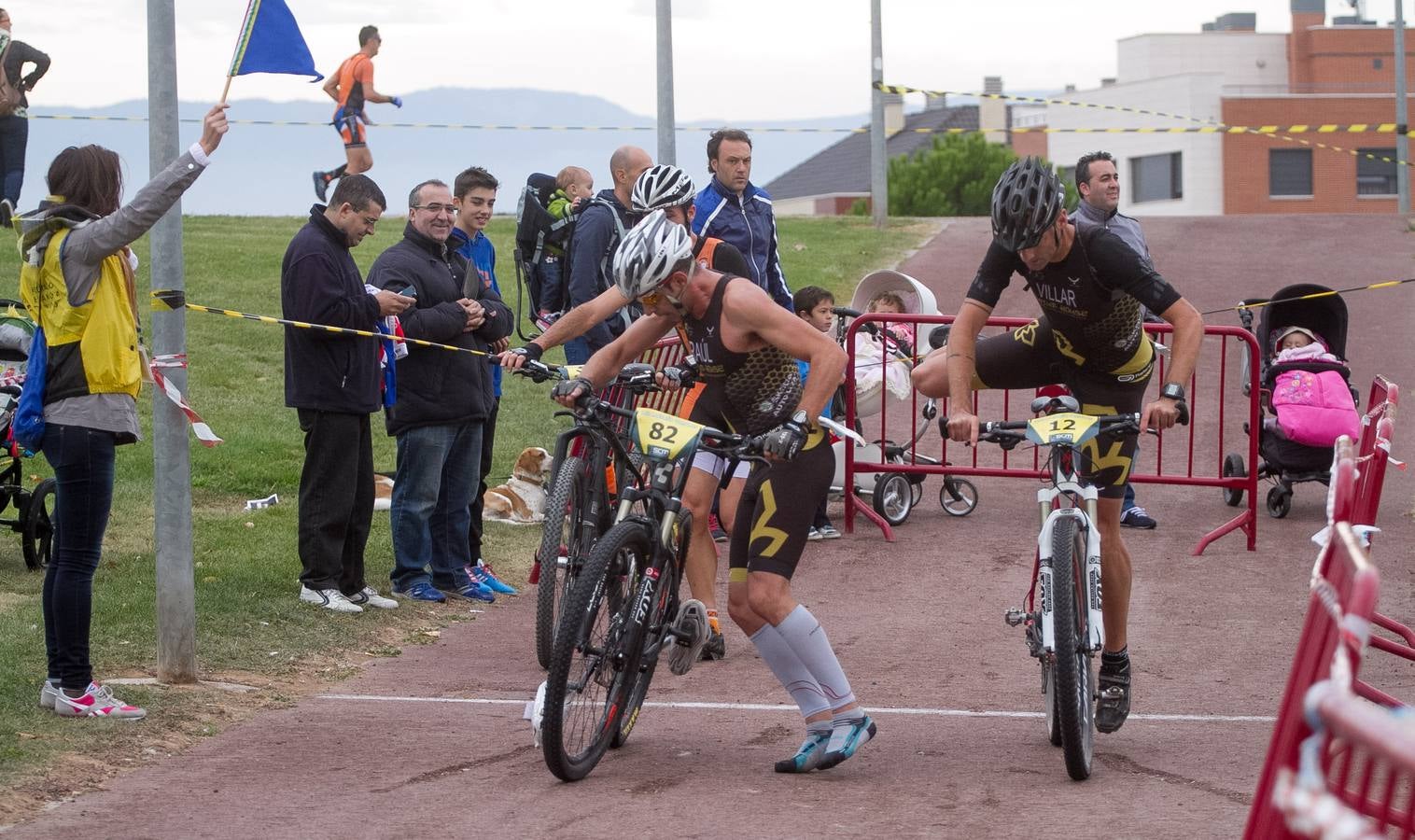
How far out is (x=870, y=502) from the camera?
12.5 metres

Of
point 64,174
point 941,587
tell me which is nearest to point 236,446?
point 941,587

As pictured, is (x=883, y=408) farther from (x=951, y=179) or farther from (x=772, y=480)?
(x=951, y=179)

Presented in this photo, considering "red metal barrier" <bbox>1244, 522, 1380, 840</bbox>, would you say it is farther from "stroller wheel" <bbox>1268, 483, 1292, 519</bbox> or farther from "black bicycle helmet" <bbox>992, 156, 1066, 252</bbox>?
"stroller wheel" <bbox>1268, 483, 1292, 519</bbox>

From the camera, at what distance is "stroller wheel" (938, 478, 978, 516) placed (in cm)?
1228

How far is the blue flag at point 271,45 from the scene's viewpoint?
701 centimetres

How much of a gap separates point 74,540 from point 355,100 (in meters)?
15.2

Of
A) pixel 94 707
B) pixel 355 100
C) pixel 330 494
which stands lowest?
pixel 94 707

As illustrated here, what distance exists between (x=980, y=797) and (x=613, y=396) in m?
4.55

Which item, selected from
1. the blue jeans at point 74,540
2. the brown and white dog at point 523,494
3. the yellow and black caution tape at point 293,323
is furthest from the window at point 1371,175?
the blue jeans at point 74,540

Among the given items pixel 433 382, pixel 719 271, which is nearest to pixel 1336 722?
pixel 719 271

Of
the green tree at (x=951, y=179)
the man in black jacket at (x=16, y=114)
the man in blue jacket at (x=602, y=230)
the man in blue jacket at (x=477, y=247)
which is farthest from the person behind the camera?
the green tree at (x=951, y=179)

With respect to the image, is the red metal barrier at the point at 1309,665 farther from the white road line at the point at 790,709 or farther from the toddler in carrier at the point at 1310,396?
the toddler in carrier at the point at 1310,396

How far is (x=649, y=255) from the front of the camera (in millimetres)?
5887

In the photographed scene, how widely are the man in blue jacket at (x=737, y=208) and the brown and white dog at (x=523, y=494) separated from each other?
2.36 m
